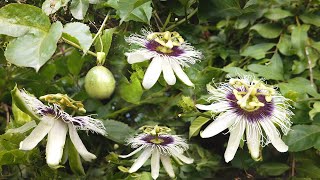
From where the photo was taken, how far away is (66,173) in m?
1.07

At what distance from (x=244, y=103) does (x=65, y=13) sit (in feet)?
1.38

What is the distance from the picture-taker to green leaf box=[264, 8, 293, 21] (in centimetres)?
120

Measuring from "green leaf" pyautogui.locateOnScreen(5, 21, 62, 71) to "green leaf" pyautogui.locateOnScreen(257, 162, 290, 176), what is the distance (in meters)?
0.61

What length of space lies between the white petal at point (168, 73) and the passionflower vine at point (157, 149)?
0.10 m

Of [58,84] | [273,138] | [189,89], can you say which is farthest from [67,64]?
[273,138]

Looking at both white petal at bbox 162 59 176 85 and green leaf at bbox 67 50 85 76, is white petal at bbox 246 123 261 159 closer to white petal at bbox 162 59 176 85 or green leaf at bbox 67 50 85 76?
white petal at bbox 162 59 176 85

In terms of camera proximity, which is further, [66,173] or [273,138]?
[66,173]

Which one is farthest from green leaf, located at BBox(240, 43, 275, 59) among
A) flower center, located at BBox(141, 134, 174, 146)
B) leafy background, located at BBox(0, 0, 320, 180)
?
flower center, located at BBox(141, 134, 174, 146)

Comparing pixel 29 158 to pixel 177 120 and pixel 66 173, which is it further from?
pixel 177 120

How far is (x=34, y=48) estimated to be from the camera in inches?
30.7

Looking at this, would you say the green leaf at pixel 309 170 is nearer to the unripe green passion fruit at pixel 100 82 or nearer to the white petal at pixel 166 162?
the white petal at pixel 166 162

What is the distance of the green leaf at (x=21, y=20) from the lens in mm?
813

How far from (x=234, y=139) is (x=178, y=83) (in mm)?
240

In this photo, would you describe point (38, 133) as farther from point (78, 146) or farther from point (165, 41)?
point (165, 41)
